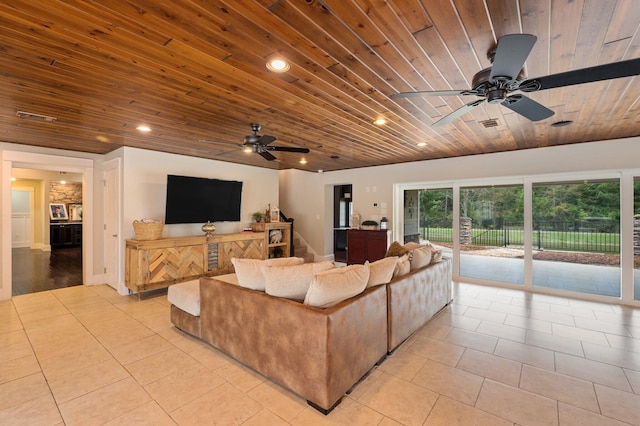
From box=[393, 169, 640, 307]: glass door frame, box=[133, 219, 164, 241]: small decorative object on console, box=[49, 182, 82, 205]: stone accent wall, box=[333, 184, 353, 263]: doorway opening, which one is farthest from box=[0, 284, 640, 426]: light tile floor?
box=[49, 182, 82, 205]: stone accent wall

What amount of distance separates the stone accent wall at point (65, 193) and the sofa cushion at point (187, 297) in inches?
364

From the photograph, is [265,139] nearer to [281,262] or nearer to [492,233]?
[281,262]

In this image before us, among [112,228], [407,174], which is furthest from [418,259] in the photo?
[112,228]

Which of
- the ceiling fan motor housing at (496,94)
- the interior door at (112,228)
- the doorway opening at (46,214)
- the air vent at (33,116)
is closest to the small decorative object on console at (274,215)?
the interior door at (112,228)

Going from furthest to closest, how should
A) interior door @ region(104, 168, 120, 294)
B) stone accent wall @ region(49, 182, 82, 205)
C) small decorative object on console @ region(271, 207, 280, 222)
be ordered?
stone accent wall @ region(49, 182, 82, 205) < small decorative object on console @ region(271, 207, 280, 222) < interior door @ region(104, 168, 120, 294)

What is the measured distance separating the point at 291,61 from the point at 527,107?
73.0 inches

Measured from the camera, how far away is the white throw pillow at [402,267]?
3029mm

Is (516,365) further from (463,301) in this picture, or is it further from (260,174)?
(260,174)

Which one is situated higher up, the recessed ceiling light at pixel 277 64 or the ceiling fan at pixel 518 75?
the recessed ceiling light at pixel 277 64

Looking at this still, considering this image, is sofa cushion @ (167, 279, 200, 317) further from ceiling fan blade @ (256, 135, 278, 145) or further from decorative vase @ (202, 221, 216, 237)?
decorative vase @ (202, 221, 216, 237)

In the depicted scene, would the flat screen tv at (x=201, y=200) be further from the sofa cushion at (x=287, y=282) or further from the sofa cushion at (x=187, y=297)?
the sofa cushion at (x=287, y=282)

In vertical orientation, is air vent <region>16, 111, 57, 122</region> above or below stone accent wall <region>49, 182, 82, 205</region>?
above

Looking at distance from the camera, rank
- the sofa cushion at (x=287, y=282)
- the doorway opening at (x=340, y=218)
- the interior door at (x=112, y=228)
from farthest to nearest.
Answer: the doorway opening at (x=340, y=218), the interior door at (x=112, y=228), the sofa cushion at (x=287, y=282)

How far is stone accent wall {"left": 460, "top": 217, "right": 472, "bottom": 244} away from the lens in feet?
18.7
